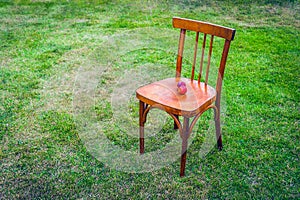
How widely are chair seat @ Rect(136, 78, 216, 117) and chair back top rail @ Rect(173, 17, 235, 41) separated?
389 millimetres

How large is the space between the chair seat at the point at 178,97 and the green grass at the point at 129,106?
0.55 m

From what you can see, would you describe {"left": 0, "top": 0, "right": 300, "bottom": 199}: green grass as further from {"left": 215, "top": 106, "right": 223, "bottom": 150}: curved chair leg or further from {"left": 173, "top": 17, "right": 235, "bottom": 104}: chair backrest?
{"left": 173, "top": 17, "right": 235, "bottom": 104}: chair backrest

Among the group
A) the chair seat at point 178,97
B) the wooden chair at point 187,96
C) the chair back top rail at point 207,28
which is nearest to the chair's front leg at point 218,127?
the wooden chair at point 187,96

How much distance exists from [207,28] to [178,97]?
0.52 metres

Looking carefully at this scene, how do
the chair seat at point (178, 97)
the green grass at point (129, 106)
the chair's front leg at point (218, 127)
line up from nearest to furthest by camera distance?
1. the chair seat at point (178, 97)
2. the green grass at point (129, 106)
3. the chair's front leg at point (218, 127)

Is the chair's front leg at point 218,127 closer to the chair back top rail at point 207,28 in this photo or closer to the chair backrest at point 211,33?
the chair backrest at point 211,33

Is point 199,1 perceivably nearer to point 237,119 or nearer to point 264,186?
point 237,119

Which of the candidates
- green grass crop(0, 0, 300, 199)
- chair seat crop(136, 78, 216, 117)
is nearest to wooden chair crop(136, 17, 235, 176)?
chair seat crop(136, 78, 216, 117)

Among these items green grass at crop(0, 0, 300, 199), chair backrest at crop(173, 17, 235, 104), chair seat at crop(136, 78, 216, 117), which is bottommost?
green grass at crop(0, 0, 300, 199)

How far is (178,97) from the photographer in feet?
6.50

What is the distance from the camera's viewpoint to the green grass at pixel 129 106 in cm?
207

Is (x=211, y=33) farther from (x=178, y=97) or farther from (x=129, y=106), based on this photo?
(x=129, y=106)

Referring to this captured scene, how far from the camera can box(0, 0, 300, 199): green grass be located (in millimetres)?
2066

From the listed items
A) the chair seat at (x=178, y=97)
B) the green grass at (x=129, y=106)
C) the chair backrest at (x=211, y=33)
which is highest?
the chair backrest at (x=211, y=33)
